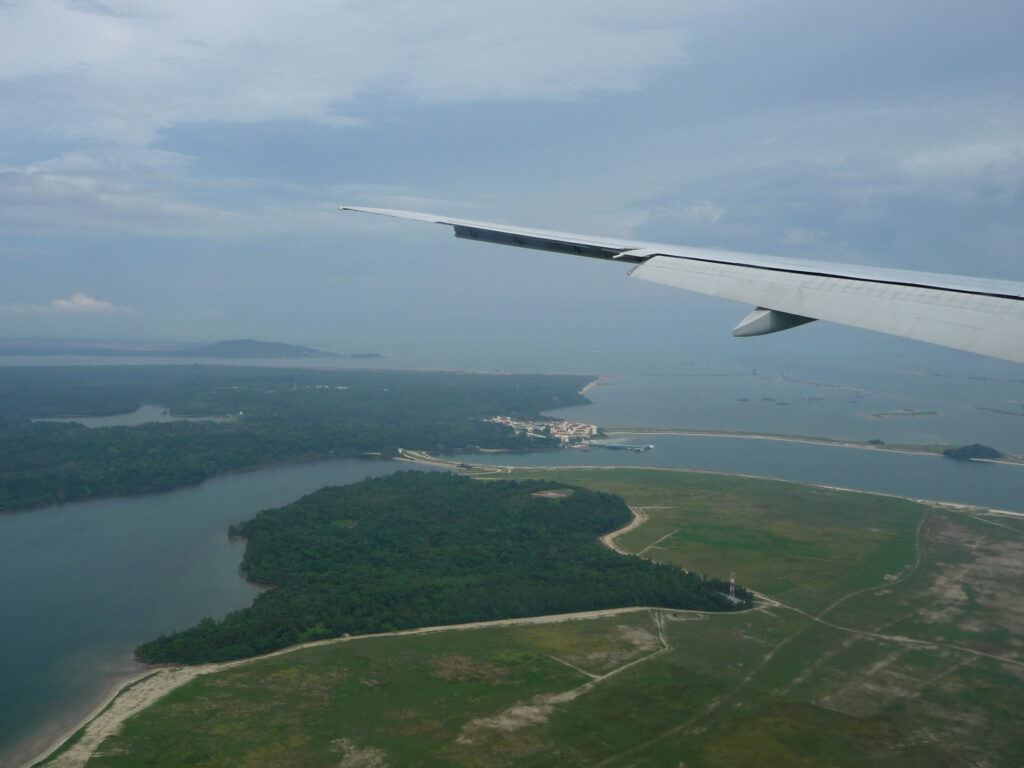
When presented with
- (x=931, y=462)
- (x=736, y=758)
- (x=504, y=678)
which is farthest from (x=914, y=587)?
(x=931, y=462)

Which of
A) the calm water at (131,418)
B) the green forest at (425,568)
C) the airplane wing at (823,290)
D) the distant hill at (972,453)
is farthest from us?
the calm water at (131,418)

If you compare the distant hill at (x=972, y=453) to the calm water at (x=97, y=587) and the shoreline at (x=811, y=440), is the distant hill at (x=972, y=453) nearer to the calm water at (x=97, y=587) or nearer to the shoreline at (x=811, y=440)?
the shoreline at (x=811, y=440)

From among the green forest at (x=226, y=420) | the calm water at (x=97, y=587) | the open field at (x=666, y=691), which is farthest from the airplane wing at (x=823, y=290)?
the green forest at (x=226, y=420)

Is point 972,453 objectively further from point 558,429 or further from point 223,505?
point 223,505

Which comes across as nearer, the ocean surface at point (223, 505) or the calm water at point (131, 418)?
the ocean surface at point (223, 505)

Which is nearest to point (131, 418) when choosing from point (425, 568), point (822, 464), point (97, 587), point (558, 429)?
point (558, 429)

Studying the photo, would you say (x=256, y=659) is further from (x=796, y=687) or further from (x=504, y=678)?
(x=796, y=687)
